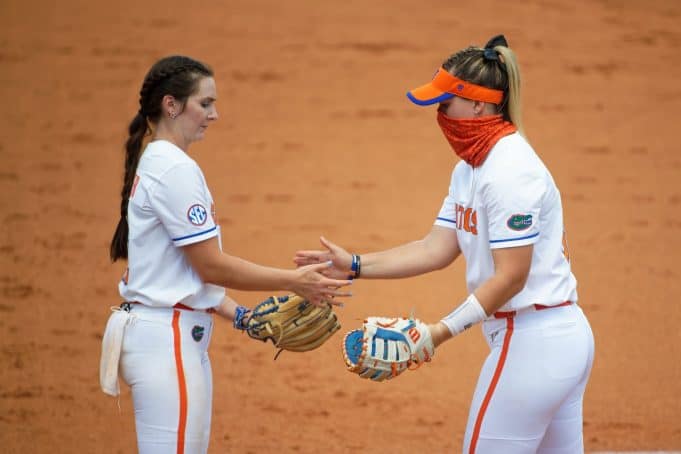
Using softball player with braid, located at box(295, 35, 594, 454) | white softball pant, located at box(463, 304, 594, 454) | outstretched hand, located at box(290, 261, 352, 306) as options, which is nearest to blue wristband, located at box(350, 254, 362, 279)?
outstretched hand, located at box(290, 261, 352, 306)

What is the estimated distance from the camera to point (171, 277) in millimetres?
3656

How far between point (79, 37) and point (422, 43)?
431 cm

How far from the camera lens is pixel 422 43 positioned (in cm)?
1220

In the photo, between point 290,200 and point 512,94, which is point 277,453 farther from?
point 290,200

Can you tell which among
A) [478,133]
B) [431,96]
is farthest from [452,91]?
[478,133]

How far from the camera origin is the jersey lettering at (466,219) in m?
3.72

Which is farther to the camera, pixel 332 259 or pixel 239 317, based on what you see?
pixel 332 259

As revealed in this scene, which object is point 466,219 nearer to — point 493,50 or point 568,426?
point 493,50

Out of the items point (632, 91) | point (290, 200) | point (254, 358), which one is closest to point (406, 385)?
point (254, 358)

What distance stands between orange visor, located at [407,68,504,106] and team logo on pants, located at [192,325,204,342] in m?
1.23

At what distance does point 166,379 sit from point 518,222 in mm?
1413

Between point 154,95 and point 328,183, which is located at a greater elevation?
point 154,95

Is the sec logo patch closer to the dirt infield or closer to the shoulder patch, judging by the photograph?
the shoulder patch

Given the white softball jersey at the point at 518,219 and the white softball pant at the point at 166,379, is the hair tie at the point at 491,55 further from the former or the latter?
the white softball pant at the point at 166,379
